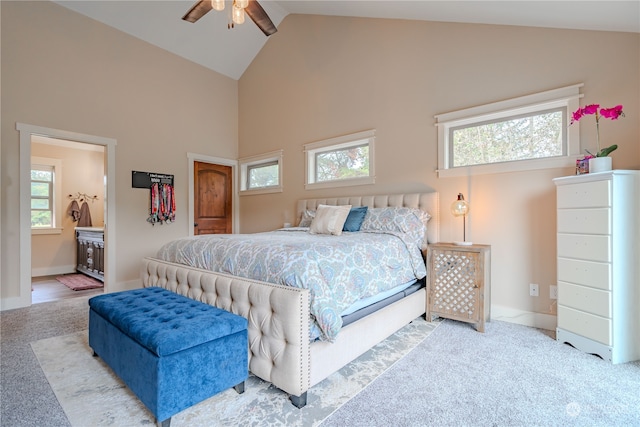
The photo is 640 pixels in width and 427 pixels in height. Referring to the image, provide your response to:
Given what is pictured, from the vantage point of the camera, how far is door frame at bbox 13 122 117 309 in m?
3.57

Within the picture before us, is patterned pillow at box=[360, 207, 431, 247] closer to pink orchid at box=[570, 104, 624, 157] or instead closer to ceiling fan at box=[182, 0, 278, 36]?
pink orchid at box=[570, 104, 624, 157]

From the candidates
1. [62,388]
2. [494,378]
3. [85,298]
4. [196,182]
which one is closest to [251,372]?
[62,388]

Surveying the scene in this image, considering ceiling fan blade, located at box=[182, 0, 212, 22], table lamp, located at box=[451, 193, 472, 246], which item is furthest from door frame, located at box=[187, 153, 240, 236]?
table lamp, located at box=[451, 193, 472, 246]

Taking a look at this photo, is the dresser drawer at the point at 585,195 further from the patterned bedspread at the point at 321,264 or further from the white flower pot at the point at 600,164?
the patterned bedspread at the point at 321,264

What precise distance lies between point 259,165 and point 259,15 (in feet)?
10.1

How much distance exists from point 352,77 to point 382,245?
8.93 ft

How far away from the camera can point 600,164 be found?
2.27m

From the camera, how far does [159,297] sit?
216cm

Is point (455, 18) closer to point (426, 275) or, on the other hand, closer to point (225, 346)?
point (426, 275)

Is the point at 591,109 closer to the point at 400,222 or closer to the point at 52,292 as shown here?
the point at 400,222

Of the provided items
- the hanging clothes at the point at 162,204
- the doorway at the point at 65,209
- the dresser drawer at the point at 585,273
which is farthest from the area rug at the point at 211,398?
the doorway at the point at 65,209

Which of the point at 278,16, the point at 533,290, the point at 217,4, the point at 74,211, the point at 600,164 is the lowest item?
the point at 533,290

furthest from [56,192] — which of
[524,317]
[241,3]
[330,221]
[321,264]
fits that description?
[524,317]

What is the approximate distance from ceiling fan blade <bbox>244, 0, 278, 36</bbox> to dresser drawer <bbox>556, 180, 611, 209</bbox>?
3080mm
